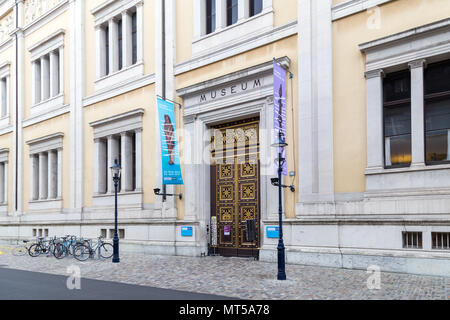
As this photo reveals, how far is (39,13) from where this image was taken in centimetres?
2711

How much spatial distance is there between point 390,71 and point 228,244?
847 cm

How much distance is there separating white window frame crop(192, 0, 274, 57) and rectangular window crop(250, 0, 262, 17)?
26cm

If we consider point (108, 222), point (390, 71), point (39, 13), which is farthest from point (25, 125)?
point (390, 71)

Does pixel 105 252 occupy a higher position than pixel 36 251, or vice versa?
pixel 105 252

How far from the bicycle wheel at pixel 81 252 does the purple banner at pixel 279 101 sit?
901 centimetres

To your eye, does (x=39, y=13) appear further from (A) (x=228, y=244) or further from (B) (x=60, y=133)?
(A) (x=228, y=244)

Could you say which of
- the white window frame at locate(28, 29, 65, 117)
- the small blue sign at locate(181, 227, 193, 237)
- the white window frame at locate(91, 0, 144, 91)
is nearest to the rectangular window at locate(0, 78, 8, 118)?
the white window frame at locate(28, 29, 65, 117)

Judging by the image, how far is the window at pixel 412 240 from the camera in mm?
11922

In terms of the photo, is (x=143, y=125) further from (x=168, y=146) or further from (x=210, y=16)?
(x=210, y=16)

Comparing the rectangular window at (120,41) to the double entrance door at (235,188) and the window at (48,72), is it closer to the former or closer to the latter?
the window at (48,72)

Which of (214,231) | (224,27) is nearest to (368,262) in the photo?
(214,231)

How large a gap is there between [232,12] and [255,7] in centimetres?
119

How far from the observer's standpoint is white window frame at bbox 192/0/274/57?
1596cm

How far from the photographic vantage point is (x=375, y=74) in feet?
43.2
